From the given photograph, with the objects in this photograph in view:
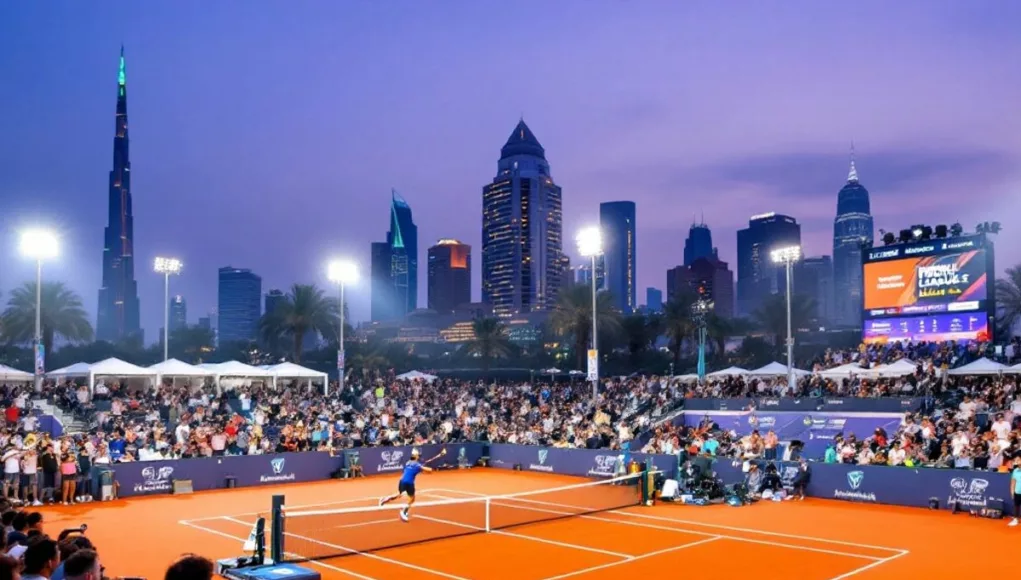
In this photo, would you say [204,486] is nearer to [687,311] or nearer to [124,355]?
[687,311]

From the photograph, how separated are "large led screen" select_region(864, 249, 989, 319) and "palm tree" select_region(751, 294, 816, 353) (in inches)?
723

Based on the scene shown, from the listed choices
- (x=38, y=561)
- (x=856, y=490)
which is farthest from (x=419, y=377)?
(x=38, y=561)

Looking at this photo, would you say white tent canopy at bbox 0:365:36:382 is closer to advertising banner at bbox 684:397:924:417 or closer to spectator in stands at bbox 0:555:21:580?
advertising banner at bbox 684:397:924:417

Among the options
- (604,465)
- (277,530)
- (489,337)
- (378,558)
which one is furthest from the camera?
(489,337)

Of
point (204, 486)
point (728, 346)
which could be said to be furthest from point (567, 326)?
point (728, 346)

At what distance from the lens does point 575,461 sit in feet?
110

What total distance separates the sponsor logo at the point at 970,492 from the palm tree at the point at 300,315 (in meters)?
47.6

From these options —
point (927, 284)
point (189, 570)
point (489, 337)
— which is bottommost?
point (189, 570)

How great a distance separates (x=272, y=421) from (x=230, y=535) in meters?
18.9

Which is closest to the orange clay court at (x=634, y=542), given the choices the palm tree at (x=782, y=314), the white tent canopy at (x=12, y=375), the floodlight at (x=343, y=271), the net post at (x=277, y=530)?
the net post at (x=277, y=530)

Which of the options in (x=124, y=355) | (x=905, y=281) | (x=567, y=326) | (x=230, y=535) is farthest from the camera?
(x=124, y=355)

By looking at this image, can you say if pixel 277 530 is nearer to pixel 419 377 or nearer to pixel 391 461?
pixel 391 461

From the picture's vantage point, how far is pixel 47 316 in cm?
5616

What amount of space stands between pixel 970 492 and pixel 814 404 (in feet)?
51.6
